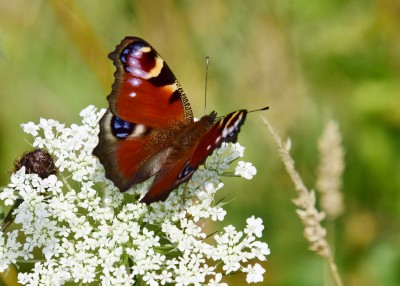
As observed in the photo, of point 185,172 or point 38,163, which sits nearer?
point 185,172

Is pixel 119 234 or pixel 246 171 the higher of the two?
pixel 246 171

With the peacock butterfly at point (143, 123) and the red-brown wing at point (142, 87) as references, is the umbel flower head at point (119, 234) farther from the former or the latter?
the red-brown wing at point (142, 87)

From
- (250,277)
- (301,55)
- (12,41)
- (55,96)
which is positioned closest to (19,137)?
(55,96)

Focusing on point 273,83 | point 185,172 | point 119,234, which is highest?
point 273,83

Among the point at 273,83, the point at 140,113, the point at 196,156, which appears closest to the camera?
the point at 196,156

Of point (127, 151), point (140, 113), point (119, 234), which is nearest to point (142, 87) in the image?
point (140, 113)

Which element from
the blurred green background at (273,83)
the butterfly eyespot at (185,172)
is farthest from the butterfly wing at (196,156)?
the blurred green background at (273,83)

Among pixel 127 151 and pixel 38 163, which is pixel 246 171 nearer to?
pixel 127 151
